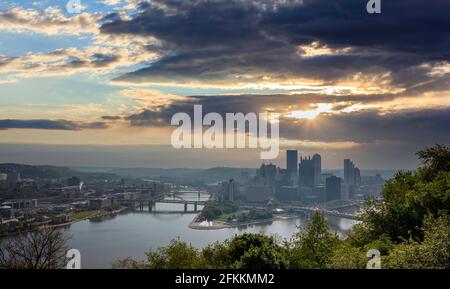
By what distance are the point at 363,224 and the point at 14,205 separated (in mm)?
12107

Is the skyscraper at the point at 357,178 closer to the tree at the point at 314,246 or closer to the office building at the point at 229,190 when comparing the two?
the office building at the point at 229,190

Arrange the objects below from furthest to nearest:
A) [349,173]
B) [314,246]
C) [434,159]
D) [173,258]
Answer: [349,173], [434,159], [314,246], [173,258]

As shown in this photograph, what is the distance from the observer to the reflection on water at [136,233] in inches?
533

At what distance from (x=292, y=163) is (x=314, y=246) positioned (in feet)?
46.7

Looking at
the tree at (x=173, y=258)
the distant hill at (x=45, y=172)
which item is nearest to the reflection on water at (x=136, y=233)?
the distant hill at (x=45, y=172)

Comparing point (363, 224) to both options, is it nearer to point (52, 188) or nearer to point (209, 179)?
point (52, 188)

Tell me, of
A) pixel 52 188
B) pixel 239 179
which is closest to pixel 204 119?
pixel 52 188

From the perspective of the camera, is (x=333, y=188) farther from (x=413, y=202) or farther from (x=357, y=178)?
(x=413, y=202)

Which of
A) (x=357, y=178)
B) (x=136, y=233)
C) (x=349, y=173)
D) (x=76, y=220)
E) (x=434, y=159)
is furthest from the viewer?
(x=357, y=178)

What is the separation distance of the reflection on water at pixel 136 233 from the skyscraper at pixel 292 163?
2.43m

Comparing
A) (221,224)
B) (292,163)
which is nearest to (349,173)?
(292,163)

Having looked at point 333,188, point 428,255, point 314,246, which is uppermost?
point 428,255

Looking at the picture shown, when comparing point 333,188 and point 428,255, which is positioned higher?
point 428,255

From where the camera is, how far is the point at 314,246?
9.26 metres
